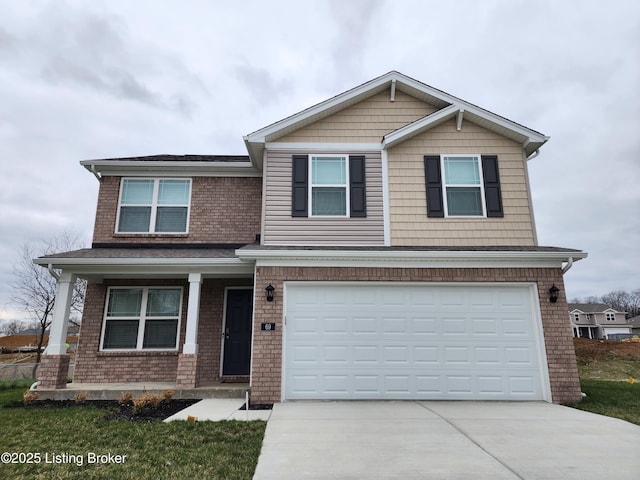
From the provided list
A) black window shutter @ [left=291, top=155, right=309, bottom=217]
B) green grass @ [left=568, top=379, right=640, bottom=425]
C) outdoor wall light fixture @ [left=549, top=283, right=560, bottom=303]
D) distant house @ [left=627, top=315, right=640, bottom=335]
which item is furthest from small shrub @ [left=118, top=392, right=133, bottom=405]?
distant house @ [left=627, top=315, right=640, bottom=335]

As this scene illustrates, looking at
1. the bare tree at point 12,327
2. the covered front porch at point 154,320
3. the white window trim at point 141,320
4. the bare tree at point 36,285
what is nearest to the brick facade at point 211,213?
the covered front porch at point 154,320

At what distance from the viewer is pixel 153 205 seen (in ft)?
34.1

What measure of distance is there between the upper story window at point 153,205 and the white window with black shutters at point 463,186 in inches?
261

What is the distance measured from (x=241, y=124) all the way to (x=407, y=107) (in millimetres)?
41481

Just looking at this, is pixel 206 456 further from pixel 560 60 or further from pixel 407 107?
pixel 560 60

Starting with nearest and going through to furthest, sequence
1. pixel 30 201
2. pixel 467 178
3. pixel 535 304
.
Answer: pixel 535 304, pixel 467 178, pixel 30 201

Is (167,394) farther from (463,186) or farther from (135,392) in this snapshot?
(463,186)

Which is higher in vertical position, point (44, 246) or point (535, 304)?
point (44, 246)

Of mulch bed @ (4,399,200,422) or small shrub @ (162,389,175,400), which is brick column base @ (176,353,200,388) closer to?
mulch bed @ (4,399,200,422)

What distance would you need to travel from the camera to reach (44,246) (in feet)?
73.1

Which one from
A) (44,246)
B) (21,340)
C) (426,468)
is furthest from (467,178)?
(21,340)

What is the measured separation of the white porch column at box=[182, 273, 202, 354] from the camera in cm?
823

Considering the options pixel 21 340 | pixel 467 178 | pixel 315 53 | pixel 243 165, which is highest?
pixel 315 53

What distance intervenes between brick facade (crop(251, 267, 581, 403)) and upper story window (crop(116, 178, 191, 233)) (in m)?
3.98
